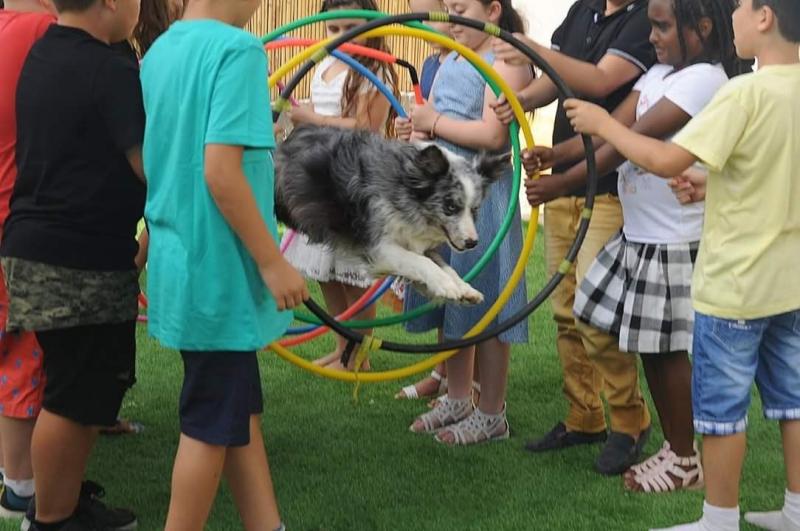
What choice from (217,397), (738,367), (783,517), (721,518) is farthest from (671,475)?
(217,397)

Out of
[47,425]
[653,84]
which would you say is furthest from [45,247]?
[653,84]

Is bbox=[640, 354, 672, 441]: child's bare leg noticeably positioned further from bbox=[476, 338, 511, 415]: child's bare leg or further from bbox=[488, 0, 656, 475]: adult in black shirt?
bbox=[476, 338, 511, 415]: child's bare leg

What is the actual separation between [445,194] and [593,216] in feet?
3.25

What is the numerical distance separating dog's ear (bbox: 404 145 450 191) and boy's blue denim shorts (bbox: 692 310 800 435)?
90cm

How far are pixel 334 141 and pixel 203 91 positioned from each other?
855mm

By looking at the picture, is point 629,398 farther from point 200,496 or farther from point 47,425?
point 47,425

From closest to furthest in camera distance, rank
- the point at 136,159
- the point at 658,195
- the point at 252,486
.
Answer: the point at 136,159 < the point at 252,486 < the point at 658,195

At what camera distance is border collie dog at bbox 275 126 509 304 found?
10.3 ft

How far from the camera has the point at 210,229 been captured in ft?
8.43

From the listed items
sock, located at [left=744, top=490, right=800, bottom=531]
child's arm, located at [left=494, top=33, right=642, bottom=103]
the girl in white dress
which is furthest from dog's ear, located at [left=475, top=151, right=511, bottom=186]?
the girl in white dress

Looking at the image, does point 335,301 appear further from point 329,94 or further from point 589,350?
point 589,350

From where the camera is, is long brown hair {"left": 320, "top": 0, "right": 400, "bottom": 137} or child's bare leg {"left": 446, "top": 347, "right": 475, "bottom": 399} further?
long brown hair {"left": 320, "top": 0, "right": 400, "bottom": 137}

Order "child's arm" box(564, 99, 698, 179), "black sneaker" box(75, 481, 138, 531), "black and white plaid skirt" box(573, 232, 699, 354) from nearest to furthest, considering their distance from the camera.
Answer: "child's arm" box(564, 99, 698, 179)
"black sneaker" box(75, 481, 138, 531)
"black and white plaid skirt" box(573, 232, 699, 354)

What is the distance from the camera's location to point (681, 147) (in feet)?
9.66
